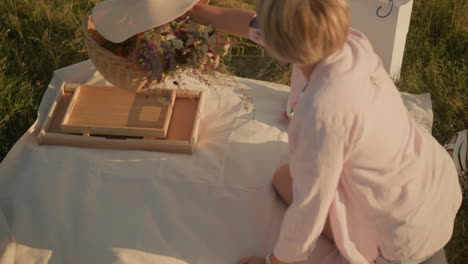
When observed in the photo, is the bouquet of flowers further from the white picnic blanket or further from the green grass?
the green grass

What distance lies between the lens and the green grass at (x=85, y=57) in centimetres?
305

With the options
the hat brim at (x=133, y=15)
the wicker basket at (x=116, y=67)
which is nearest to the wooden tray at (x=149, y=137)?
the wicker basket at (x=116, y=67)

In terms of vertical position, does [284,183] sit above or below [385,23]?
below

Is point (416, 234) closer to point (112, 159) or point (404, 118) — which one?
point (404, 118)

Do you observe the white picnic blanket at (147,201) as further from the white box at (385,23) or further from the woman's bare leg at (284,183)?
the white box at (385,23)

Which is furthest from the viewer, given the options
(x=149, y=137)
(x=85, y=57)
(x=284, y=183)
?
(x=85, y=57)

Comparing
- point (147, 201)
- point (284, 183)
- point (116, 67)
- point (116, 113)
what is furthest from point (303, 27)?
point (116, 113)

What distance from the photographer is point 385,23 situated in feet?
10.3

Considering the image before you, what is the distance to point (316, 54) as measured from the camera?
158 centimetres

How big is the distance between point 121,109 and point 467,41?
2315 mm

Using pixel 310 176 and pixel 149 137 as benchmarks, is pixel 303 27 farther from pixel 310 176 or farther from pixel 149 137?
pixel 149 137

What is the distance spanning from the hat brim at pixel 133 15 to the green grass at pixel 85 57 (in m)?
1.03

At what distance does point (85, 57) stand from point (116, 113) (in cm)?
91

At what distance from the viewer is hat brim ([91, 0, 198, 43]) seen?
75.7 inches
